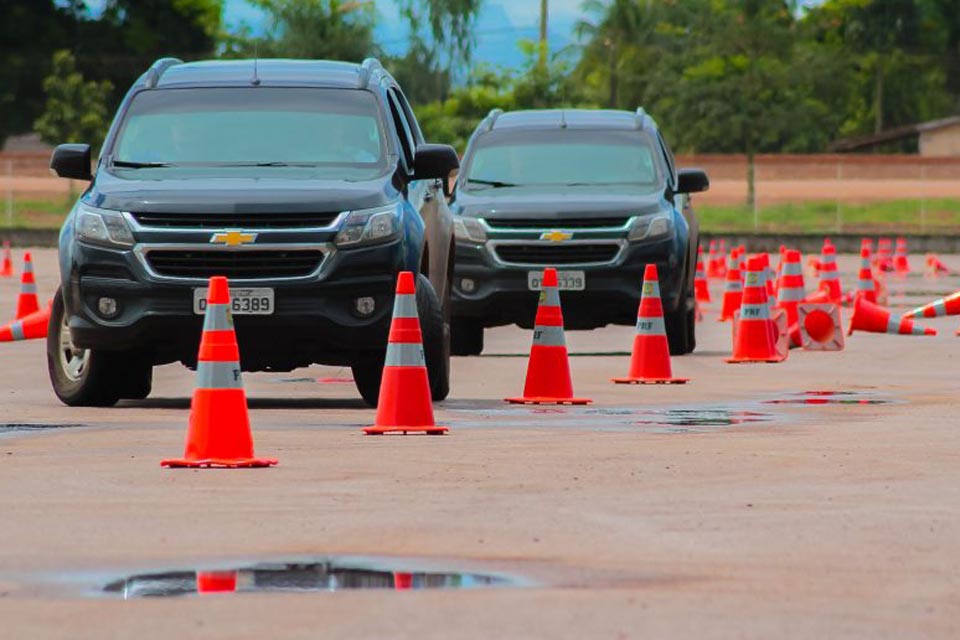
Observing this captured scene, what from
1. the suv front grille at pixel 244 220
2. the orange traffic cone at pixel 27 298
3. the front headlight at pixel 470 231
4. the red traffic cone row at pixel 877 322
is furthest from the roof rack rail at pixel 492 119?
the suv front grille at pixel 244 220

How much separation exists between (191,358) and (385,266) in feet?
3.93

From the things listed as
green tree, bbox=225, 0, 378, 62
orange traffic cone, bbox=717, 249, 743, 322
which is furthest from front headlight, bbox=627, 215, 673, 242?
green tree, bbox=225, 0, 378, 62

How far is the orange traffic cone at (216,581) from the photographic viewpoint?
7020 mm

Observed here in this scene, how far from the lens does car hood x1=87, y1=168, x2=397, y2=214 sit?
13.7 m

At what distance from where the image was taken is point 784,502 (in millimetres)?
9219

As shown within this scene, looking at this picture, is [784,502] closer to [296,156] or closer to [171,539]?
[171,539]

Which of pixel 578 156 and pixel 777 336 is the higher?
pixel 578 156

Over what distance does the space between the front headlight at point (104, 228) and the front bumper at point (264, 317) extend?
0.16 feet

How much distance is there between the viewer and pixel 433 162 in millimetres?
14648

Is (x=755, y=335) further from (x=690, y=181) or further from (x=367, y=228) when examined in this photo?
(x=367, y=228)

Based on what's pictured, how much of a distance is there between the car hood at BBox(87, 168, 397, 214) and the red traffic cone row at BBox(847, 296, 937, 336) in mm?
8661

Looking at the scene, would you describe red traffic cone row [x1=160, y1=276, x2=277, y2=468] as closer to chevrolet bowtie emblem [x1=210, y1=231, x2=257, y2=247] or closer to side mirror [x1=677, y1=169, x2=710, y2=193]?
chevrolet bowtie emblem [x1=210, y1=231, x2=257, y2=247]

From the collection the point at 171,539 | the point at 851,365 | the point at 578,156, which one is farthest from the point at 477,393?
the point at 171,539

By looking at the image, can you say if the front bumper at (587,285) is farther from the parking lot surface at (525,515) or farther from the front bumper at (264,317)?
the front bumper at (264,317)
